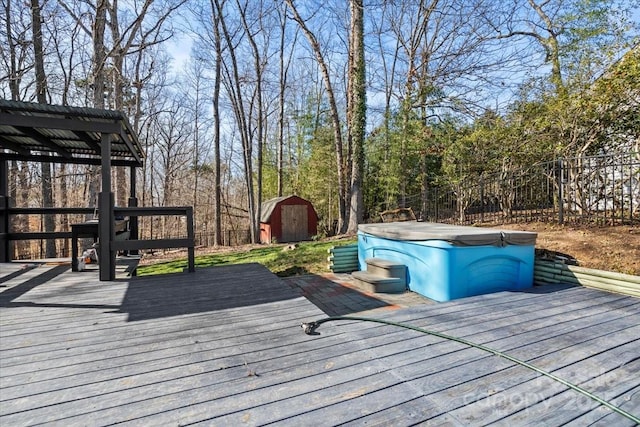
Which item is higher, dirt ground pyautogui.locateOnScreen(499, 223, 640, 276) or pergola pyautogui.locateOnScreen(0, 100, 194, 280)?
pergola pyautogui.locateOnScreen(0, 100, 194, 280)

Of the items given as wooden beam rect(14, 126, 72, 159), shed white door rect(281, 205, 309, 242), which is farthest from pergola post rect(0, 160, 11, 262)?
shed white door rect(281, 205, 309, 242)

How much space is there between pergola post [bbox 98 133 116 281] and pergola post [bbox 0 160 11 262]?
2.48 meters

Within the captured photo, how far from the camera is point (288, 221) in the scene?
14.0 m

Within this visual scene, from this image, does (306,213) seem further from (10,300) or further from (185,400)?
(185,400)

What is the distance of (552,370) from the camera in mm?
1813

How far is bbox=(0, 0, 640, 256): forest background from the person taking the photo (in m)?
7.32

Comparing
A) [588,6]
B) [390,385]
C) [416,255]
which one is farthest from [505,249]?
[588,6]

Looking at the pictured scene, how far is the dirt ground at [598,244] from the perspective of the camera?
376 cm

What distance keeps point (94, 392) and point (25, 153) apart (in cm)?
533

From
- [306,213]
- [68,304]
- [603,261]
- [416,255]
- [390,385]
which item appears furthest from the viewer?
[306,213]

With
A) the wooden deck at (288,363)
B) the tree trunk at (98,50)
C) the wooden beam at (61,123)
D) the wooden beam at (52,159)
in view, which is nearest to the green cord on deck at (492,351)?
the wooden deck at (288,363)

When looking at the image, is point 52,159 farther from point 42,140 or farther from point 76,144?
point 42,140

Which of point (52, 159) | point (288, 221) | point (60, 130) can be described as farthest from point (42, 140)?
point (288, 221)

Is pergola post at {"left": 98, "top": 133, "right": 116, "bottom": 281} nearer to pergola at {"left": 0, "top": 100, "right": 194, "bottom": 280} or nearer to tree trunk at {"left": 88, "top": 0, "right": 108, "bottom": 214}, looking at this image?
pergola at {"left": 0, "top": 100, "right": 194, "bottom": 280}
